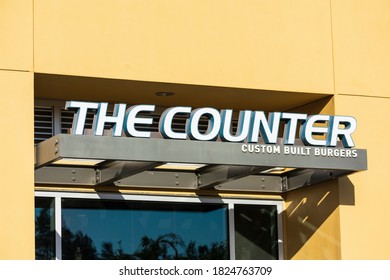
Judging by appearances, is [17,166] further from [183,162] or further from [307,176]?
[307,176]

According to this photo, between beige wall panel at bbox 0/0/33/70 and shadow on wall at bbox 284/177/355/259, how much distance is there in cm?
637

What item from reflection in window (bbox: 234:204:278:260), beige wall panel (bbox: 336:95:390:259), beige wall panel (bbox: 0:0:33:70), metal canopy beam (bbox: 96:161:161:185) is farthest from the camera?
reflection in window (bbox: 234:204:278:260)

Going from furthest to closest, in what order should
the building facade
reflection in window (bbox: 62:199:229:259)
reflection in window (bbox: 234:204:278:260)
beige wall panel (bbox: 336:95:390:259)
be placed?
1. reflection in window (bbox: 234:204:278:260)
2. beige wall panel (bbox: 336:95:390:259)
3. reflection in window (bbox: 62:199:229:259)
4. the building facade

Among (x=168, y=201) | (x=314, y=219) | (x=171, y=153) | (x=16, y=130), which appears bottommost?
(x=314, y=219)

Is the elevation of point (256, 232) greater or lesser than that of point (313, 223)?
lesser

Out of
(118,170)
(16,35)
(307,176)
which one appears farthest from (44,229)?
(307,176)

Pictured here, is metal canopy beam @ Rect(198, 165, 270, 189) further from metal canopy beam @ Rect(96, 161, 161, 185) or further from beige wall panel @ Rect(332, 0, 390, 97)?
beige wall panel @ Rect(332, 0, 390, 97)

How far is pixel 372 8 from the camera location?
23062mm

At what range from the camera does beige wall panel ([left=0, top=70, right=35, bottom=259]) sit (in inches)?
760

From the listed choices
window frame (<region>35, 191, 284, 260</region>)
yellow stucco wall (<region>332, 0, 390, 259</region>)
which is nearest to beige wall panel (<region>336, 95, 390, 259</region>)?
yellow stucco wall (<region>332, 0, 390, 259</region>)

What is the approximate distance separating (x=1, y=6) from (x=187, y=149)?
4006mm

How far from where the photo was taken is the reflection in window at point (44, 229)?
21.5 m

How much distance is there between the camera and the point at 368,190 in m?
22.4

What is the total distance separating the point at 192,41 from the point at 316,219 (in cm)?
435
